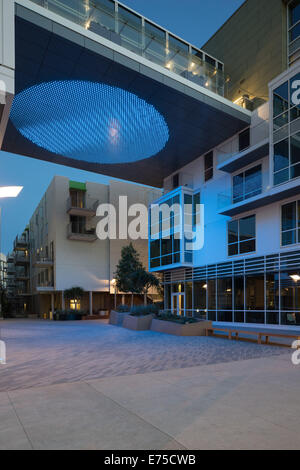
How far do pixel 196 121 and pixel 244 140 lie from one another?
11.0 ft

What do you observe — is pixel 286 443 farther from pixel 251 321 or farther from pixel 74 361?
pixel 251 321

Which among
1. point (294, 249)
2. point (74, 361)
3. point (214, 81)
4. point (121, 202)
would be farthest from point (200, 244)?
point (121, 202)

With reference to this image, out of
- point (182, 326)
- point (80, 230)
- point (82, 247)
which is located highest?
point (80, 230)

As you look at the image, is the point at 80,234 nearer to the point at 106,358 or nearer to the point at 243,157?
the point at 243,157

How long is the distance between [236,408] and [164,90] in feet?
56.5

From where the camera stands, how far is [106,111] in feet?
70.8

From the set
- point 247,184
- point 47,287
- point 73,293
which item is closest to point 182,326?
point 247,184

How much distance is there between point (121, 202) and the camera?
42.6 meters

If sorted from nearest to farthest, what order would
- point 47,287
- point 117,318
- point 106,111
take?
1. point 106,111
2. point 117,318
3. point 47,287

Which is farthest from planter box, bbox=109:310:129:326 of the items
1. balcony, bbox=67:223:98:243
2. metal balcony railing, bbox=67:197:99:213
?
metal balcony railing, bbox=67:197:99:213

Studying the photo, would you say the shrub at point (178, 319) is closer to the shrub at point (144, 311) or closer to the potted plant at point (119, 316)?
the shrub at point (144, 311)

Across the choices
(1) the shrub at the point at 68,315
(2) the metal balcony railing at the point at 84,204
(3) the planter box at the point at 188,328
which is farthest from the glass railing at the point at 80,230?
(3) the planter box at the point at 188,328

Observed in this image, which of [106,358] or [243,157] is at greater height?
[243,157]

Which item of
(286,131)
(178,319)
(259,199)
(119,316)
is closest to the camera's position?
(286,131)
